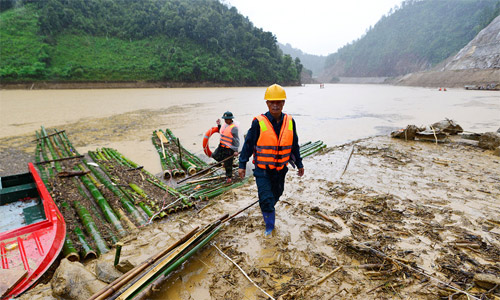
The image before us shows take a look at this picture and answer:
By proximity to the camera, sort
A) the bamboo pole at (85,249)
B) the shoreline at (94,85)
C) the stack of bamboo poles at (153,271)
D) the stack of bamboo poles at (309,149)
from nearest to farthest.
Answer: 1. the stack of bamboo poles at (153,271)
2. the bamboo pole at (85,249)
3. the stack of bamboo poles at (309,149)
4. the shoreline at (94,85)

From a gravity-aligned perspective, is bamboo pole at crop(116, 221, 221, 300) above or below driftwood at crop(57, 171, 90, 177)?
below

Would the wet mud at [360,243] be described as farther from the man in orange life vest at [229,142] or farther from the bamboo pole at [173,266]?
the man in orange life vest at [229,142]

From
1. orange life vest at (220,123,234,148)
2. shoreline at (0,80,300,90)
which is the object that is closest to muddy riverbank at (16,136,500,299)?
orange life vest at (220,123,234,148)

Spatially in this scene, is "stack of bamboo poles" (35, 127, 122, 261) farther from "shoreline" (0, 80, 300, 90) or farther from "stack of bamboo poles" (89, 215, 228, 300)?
"shoreline" (0, 80, 300, 90)

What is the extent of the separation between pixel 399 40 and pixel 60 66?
133 metres

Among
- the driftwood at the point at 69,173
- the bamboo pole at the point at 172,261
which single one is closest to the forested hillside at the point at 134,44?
the driftwood at the point at 69,173

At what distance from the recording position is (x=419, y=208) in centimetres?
406

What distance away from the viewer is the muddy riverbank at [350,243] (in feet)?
8.12

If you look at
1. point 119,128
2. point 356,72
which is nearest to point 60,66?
point 119,128

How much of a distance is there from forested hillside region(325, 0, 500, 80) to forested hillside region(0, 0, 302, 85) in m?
63.1

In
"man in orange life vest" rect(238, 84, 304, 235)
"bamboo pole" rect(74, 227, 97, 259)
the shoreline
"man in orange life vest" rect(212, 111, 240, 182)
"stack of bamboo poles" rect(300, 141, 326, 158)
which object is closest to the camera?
"man in orange life vest" rect(238, 84, 304, 235)

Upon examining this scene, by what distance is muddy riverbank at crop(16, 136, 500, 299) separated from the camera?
2475mm

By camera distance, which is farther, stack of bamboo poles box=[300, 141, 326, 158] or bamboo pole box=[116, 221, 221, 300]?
stack of bamboo poles box=[300, 141, 326, 158]

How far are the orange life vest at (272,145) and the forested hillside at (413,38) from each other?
10661cm
